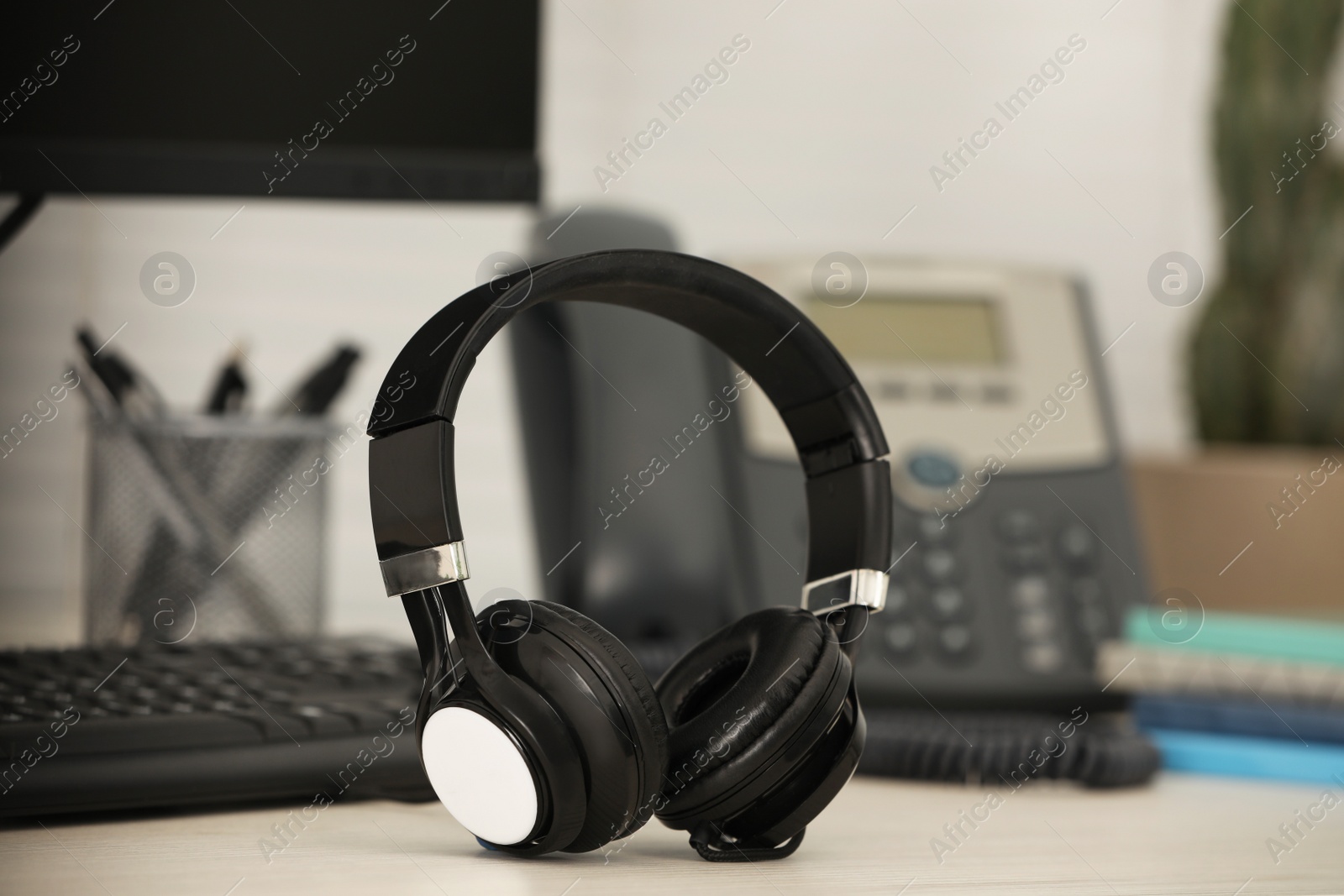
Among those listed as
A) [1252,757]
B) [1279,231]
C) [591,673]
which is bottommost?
[1252,757]

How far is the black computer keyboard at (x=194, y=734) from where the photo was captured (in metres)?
0.35

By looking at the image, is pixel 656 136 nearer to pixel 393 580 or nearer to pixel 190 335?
pixel 190 335

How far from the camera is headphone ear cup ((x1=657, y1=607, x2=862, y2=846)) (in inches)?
12.4

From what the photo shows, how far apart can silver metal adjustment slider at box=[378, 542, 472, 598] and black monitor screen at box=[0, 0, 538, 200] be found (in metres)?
0.35

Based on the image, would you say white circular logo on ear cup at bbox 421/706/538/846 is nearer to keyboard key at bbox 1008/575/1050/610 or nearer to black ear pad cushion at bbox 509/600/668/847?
black ear pad cushion at bbox 509/600/668/847

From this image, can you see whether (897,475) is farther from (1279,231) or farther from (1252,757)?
(1279,231)

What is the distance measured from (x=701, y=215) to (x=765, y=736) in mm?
897

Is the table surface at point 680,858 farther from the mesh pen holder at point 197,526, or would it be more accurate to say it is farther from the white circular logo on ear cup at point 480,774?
the mesh pen holder at point 197,526

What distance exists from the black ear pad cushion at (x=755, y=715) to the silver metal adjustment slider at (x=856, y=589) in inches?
0.6

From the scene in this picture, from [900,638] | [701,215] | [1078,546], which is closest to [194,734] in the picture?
[900,638]

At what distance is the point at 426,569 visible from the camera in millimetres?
300

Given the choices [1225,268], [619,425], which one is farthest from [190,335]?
[1225,268]

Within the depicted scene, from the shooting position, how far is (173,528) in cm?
69

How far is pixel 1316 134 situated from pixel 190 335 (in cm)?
108
